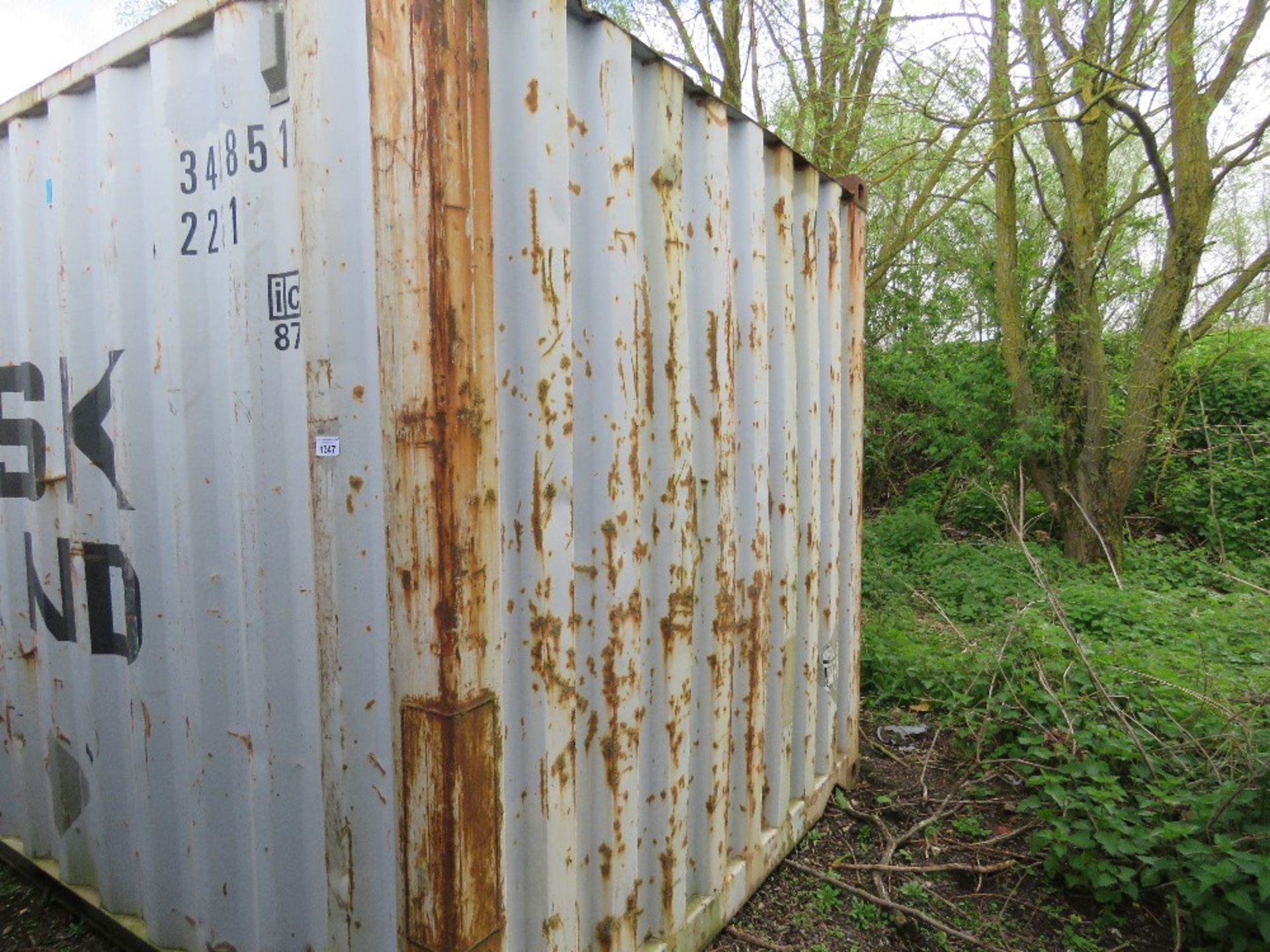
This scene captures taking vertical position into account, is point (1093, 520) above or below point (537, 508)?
below

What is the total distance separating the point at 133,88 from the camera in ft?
6.78

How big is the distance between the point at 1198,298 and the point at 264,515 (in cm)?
917

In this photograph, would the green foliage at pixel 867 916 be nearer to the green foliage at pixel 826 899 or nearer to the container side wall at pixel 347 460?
the green foliage at pixel 826 899

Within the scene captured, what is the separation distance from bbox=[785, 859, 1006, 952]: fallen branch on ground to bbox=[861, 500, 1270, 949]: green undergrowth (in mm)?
474

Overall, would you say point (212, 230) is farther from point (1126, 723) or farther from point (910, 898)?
point (1126, 723)

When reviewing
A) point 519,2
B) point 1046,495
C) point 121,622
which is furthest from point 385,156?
point 1046,495

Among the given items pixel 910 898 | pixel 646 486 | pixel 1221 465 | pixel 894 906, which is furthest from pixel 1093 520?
pixel 646 486

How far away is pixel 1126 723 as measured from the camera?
3.01 metres

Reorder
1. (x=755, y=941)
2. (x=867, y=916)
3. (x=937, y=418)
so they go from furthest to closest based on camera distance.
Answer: (x=937, y=418) < (x=867, y=916) < (x=755, y=941)

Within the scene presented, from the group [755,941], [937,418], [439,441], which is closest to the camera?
[439,441]

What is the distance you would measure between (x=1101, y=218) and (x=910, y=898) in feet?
23.3

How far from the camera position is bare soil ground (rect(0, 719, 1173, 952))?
2561mm

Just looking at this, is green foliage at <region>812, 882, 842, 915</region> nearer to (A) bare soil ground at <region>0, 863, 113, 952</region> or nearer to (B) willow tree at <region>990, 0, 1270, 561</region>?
(A) bare soil ground at <region>0, 863, 113, 952</region>

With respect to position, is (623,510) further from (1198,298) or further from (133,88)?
(1198,298)
